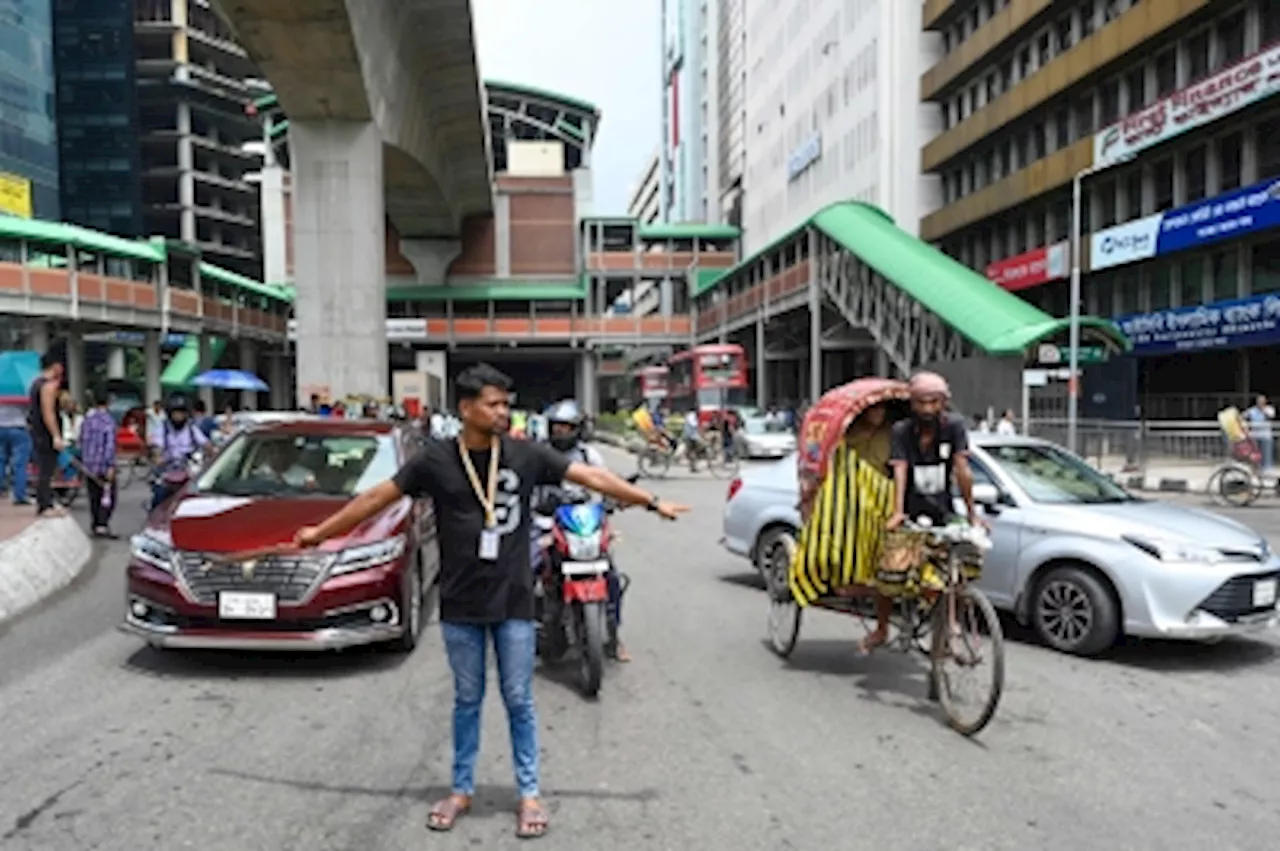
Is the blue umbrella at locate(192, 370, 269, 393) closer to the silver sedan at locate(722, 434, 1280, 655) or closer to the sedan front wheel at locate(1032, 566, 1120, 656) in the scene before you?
the silver sedan at locate(722, 434, 1280, 655)

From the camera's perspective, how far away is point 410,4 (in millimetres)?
31094

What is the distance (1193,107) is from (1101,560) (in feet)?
92.1

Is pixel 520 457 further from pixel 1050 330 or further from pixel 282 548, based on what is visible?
pixel 1050 330

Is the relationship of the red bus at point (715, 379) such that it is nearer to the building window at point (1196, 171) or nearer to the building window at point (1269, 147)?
the building window at point (1196, 171)

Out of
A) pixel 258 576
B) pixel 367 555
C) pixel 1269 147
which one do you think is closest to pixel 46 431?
pixel 258 576

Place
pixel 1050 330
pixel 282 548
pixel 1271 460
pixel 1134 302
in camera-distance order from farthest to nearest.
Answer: pixel 1134 302 → pixel 1050 330 → pixel 1271 460 → pixel 282 548

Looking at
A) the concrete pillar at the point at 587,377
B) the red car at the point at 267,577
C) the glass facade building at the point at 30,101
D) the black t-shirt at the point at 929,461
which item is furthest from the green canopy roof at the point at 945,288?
the glass facade building at the point at 30,101

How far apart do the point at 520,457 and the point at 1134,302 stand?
35.0 m

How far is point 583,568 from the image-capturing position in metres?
5.93

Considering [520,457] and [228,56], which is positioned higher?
[228,56]

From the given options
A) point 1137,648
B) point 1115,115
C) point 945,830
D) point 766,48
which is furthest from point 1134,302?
point 766,48

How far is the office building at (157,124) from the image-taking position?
7344 centimetres

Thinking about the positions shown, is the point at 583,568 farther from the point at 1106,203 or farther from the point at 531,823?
the point at 1106,203

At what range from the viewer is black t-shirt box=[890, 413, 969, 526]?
5.91 metres
